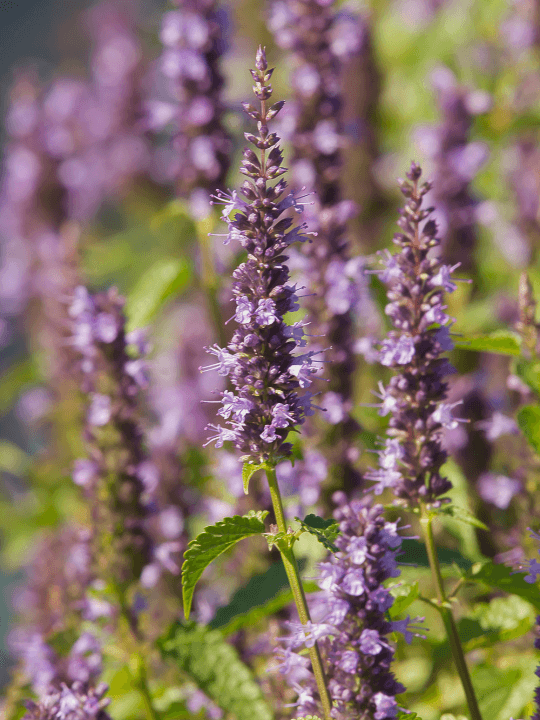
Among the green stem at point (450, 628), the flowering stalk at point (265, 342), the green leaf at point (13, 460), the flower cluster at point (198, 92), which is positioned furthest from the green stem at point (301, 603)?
the green leaf at point (13, 460)

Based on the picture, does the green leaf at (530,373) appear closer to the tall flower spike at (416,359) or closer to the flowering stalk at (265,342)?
the tall flower spike at (416,359)

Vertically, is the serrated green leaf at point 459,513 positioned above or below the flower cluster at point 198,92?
below

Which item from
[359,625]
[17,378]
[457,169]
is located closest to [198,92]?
[457,169]

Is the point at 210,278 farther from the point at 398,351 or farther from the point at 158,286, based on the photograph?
the point at 398,351

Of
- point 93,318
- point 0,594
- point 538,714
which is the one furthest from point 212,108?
point 0,594

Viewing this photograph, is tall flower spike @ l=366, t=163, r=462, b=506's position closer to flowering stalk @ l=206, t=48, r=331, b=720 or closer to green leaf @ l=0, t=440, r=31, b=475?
flowering stalk @ l=206, t=48, r=331, b=720

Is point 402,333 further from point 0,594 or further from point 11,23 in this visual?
point 11,23

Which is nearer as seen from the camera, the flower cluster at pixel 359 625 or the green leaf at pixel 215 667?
the flower cluster at pixel 359 625
